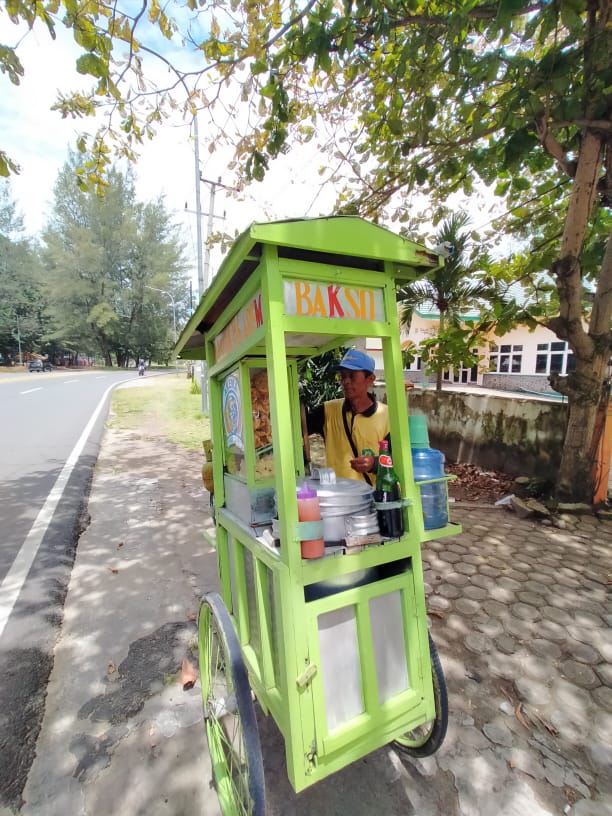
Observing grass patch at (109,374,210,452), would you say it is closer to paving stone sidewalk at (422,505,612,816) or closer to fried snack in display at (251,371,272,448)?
paving stone sidewalk at (422,505,612,816)

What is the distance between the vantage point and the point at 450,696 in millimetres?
2264

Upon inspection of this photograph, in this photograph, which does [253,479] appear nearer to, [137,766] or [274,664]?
[274,664]

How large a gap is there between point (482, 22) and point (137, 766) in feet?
18.3

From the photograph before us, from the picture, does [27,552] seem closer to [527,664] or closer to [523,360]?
[527,664]

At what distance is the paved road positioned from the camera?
2160 mm

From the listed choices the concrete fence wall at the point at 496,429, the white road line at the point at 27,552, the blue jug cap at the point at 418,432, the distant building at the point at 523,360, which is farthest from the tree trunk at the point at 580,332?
the distant building at the point at 523,360

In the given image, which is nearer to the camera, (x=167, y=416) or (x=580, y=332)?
(x=580, y=332)

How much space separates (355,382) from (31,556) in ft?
12.2

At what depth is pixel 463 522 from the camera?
15.7 ft

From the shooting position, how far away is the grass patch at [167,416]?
1002cm

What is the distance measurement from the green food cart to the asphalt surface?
0.23 meters

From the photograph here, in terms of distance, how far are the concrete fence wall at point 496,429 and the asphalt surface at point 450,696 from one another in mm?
1532

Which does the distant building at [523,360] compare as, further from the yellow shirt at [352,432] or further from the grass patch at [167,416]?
the yellow shirt at [352,432]

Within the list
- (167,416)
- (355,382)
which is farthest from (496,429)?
(167,416)
